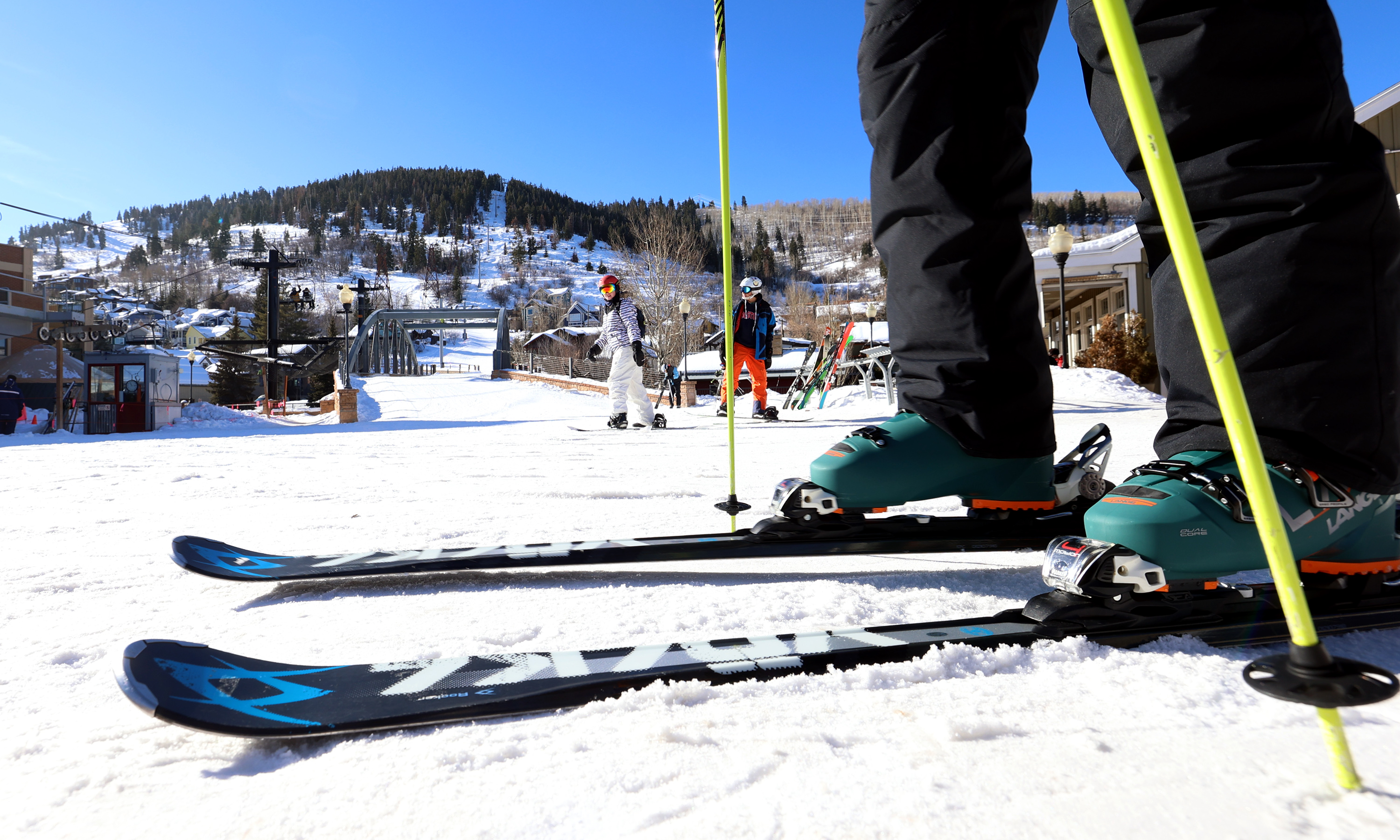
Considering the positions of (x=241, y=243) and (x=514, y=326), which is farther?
(x=241, y=243)

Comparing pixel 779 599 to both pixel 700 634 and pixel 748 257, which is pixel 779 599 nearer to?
pixel 700 634

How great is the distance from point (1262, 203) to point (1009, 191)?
48 cm

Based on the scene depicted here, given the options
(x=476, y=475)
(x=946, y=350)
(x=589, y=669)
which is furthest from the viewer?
(x=476, y=475)

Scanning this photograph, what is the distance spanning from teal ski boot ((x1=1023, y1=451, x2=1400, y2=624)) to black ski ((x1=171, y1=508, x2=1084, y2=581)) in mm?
299

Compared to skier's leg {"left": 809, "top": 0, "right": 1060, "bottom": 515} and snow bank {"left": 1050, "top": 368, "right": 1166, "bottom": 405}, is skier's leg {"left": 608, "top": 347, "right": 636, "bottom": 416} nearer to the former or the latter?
snow bank {"left": 1050, "top": 368, "right": 1166, "bottom": 405}

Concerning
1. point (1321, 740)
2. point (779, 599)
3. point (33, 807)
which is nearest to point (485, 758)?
point (33, 807)

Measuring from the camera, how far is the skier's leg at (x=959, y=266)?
117 centimetres

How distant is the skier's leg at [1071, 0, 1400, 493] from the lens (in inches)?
30.7

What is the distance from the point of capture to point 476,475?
8.96 ft

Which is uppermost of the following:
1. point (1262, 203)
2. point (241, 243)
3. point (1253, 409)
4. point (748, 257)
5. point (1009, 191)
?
point (241, 243)

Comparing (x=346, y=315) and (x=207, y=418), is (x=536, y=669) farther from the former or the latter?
(x=346, y=315)

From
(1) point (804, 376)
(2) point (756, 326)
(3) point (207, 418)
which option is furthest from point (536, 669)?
(3) point (207, 418)

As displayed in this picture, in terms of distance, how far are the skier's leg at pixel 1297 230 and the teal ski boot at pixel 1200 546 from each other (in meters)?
0.05

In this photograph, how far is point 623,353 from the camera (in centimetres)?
729
